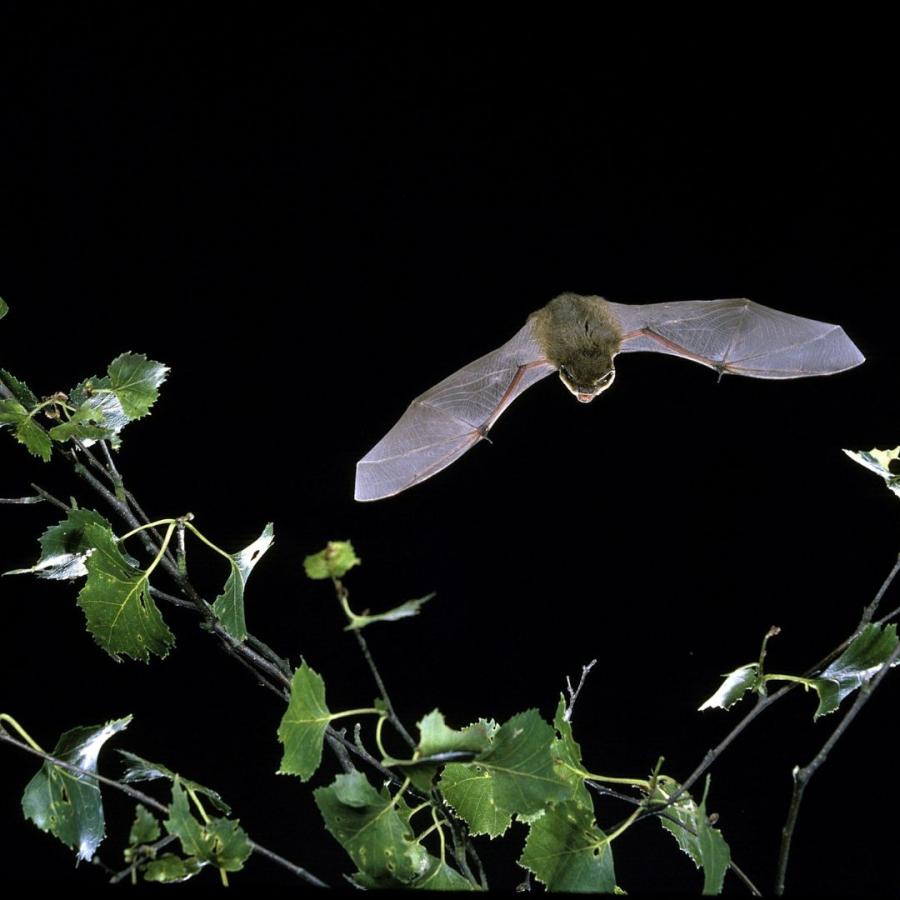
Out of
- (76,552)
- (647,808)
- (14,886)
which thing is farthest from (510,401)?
(14,886)

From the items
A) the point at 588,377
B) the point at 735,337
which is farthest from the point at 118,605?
the point at 735,337

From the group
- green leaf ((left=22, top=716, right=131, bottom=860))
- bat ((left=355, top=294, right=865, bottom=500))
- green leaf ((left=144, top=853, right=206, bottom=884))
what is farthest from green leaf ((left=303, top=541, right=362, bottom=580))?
bat ((left=355, top=294, right=865, bottom=500))

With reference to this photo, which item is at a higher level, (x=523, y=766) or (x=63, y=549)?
(x=63, y=549)

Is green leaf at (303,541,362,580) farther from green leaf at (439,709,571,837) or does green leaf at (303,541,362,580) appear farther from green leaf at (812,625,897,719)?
green leaf at (812,625,897,719)

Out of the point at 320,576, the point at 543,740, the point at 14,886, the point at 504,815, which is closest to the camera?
the point at 14,886

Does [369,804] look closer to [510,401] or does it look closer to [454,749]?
[454,749]

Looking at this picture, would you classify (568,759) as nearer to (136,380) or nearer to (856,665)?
(856,665)
